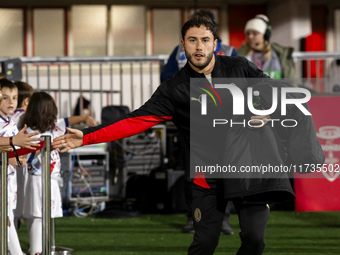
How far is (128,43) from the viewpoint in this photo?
705 inches

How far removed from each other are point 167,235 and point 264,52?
2.54 metres

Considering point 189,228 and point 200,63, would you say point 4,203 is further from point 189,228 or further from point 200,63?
point 189,228

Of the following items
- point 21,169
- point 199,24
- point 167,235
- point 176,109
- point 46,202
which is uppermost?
point 199,24

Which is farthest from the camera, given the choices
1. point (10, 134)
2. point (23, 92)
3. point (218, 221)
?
point (23, 92)

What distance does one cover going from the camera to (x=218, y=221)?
4.07 m

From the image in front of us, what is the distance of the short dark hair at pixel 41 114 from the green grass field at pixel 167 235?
3.84ft

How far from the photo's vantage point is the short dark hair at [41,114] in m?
5.80

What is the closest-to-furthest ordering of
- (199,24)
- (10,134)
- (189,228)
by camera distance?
1. (199,24)
2. (10,134)
3. (189,228)

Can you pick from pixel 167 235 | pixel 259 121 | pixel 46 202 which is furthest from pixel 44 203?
pixel 167 235

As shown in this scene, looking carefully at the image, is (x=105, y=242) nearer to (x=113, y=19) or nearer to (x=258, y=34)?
(x=258, y=34)

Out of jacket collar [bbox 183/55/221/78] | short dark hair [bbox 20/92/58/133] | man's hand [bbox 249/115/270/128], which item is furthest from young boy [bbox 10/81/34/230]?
man's hand [bbox 249/115/270/128]

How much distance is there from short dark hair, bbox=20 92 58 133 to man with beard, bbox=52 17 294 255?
1749 millimetres

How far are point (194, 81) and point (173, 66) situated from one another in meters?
2.94

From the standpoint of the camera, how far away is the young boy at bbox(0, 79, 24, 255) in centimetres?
511
